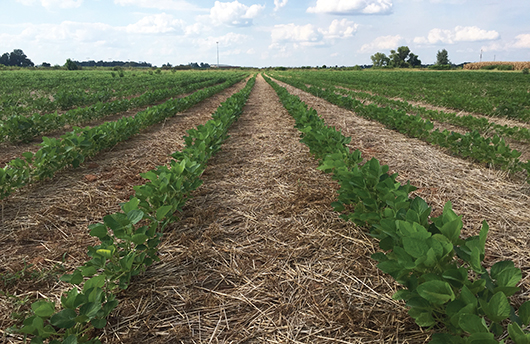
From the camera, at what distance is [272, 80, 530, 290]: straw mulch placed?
106 inches

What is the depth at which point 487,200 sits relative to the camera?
11.7ft

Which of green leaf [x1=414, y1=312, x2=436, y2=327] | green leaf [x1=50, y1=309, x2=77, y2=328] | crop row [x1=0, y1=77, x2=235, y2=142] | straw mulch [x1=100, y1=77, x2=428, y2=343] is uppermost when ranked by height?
crop row [x1=0, y1=77, x2=235, y2=142]

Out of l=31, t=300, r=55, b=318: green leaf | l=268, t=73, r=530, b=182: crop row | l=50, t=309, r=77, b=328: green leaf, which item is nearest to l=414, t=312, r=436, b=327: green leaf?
l=50, t=309, r=77, b=328: green leaf

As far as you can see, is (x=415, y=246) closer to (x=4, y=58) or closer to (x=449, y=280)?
(x=449, y=280)

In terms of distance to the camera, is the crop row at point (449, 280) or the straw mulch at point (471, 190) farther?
the straw mulch at point (471, 190)

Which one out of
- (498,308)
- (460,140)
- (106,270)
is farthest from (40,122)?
(460,140)

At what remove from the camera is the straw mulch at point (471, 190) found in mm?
2689

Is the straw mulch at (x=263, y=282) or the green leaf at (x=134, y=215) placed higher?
the green leaf at (x=134, y=215)

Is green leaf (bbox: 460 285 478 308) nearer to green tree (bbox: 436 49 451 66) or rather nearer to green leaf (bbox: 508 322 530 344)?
green leaf (bbox: 508 322 530 344)

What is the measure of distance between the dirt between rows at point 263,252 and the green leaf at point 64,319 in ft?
1.23

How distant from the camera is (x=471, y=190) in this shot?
153 inches

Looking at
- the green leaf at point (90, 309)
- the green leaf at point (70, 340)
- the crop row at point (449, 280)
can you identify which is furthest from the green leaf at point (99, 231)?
the crop row at point (449, 280)

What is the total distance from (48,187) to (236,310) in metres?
3.62

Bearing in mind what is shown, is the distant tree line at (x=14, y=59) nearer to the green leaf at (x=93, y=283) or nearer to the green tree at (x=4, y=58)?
the green tree at (x=4, y=58)
